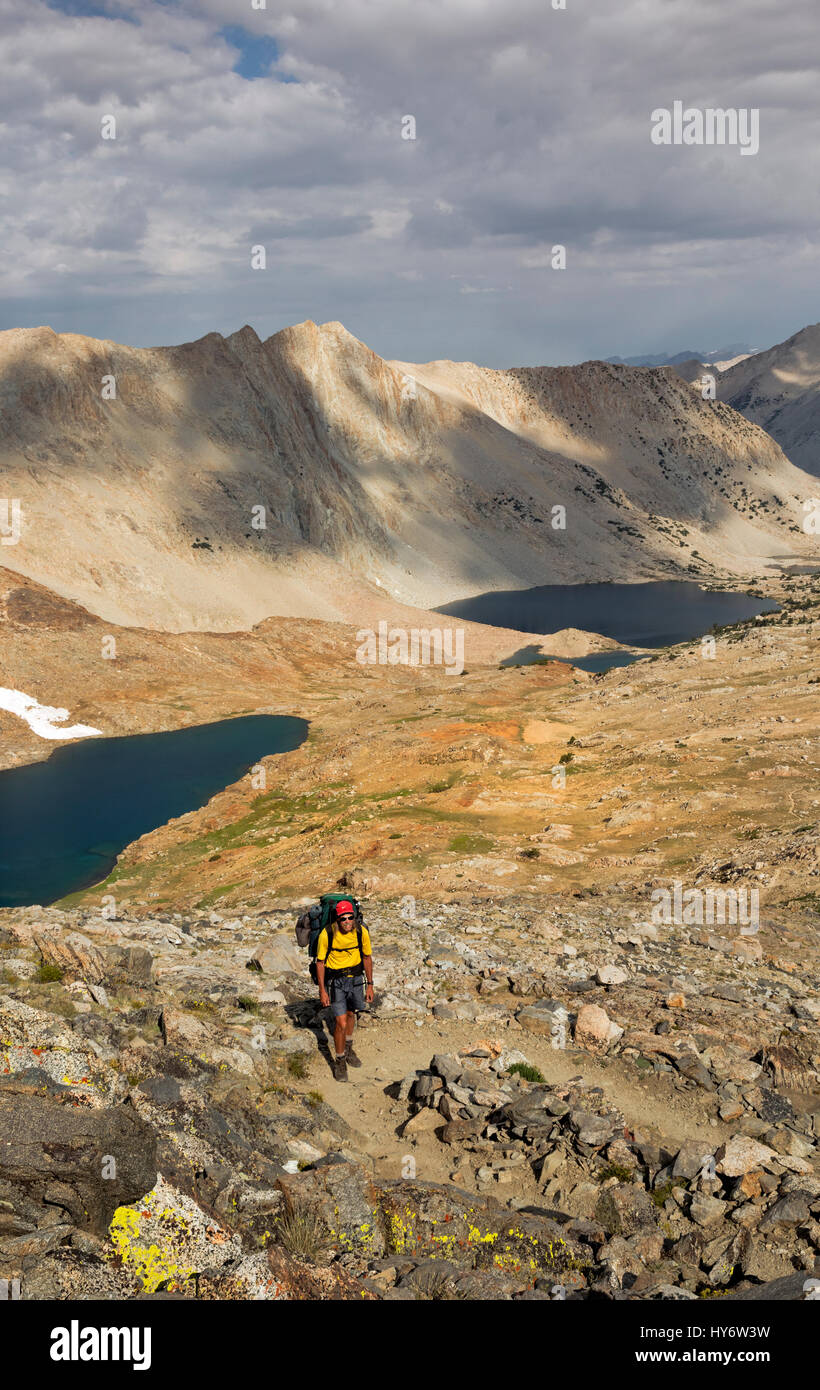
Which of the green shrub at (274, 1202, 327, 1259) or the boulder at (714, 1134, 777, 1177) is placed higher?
the green shrub at (274, 1202, 327, 1259)

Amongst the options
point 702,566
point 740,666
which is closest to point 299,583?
point 740,666

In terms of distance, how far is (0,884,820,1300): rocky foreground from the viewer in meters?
7.16

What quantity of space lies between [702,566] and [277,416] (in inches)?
3790

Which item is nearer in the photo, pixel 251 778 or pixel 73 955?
pixel 73 955

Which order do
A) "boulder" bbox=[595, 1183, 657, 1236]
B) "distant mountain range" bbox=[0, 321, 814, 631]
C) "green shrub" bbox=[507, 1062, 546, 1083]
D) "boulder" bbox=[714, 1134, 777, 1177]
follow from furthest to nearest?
1. "distant mountain range" bbox=[0, 321, 814, 631]
2. "green shrub" bbox=[507, 1062, 546, 1083]
3. "boulder" bbox=[714, 1134, 777, 1177]
4. "boulder" bbox=[595, 1183, 657, 1236]

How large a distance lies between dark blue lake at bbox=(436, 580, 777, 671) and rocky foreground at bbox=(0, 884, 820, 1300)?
9207 centimetres

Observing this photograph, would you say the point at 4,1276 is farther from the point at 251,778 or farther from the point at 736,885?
the point at 251,778

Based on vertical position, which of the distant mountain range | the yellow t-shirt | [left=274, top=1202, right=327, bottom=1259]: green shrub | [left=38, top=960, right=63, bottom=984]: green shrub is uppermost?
the distant mountain range

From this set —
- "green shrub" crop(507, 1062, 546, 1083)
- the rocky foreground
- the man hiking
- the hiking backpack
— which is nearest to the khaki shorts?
the man hiking

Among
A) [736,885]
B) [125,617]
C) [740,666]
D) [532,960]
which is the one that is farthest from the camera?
[125,617]

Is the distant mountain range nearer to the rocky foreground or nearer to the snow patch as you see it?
the snow patch

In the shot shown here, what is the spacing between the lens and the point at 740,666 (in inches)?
2192

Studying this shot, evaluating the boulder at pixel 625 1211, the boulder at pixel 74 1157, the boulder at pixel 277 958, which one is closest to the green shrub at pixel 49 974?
the boulder at pixel 277 958

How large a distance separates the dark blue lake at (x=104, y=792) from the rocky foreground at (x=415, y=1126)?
33111mm
